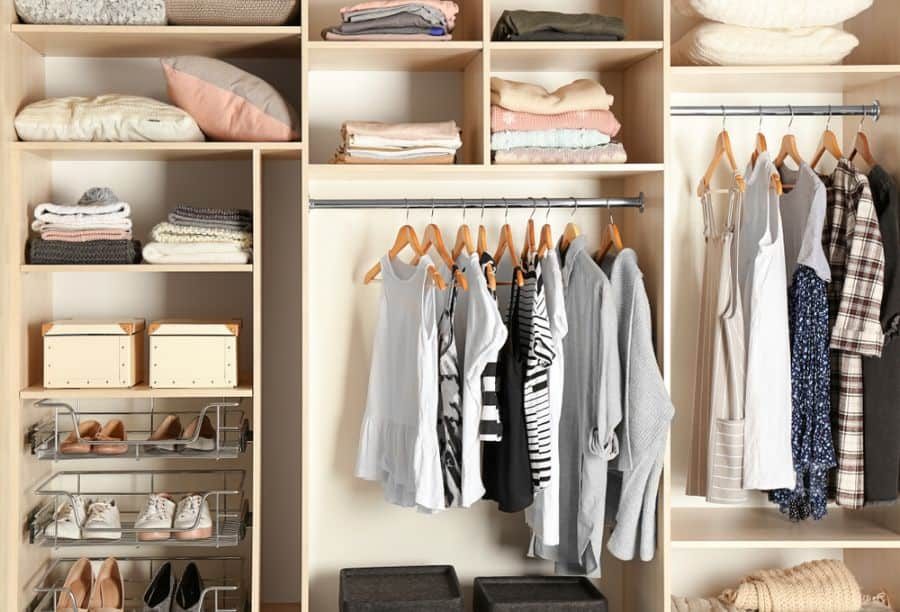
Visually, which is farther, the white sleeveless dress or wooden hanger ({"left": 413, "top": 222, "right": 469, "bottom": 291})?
wooden hanger ({"left": 413, "top": 222, "right": 469, "bottom": 291})

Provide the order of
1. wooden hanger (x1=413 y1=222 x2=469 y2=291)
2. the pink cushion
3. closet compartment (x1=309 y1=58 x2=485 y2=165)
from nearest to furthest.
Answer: the pink cushion < wooden hanger (x1=413 y1=222 x2=469 y2=291) < closet compartment (x1=309 y1=58 x2=485 y2=165)

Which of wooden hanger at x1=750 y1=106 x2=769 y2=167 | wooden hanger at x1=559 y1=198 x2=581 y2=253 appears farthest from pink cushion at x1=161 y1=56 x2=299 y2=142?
wooden hanger at x1=750 y1=106 x2=769 y2=167

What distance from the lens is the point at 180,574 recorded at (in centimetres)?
306

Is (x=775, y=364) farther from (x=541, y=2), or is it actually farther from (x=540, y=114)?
(x=541, y=2)

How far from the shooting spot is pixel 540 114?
277cm

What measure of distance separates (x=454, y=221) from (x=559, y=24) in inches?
27.5

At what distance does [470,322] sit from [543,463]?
43 cm

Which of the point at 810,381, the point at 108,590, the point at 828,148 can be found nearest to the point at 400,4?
the point at 828,148

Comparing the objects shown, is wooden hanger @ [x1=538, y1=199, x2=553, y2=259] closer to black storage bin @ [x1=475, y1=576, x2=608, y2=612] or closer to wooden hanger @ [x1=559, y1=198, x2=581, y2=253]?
wooden hanger @ [x1=559, y1=198, x2=581, y2=253]

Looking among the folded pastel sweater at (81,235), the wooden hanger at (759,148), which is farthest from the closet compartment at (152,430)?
the wooden hanger at (759,148)

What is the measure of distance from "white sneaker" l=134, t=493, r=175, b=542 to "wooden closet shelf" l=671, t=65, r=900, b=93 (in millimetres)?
1880

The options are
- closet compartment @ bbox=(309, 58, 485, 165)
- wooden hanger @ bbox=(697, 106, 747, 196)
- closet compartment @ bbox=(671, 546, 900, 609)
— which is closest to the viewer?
wooden hanger @ bbox=(697, 106, 747, 196)

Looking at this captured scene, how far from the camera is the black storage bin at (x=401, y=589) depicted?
2.72 m

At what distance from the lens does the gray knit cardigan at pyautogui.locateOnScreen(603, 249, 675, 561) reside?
2.69 meters
